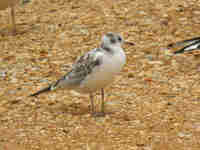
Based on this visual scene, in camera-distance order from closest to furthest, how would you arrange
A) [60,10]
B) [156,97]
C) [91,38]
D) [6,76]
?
[156,97], [6,76], [91,38], [60,10]

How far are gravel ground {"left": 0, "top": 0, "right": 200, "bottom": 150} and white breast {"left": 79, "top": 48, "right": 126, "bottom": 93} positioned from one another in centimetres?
43

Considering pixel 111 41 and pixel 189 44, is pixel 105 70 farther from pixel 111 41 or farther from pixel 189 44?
pixel 189 44

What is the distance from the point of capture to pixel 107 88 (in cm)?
655

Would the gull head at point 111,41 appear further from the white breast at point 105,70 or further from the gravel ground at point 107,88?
the gravel ground at point 107,88

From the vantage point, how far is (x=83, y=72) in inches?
218

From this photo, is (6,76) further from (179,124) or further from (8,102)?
(179,124)

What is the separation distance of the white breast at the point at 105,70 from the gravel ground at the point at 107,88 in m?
0.43

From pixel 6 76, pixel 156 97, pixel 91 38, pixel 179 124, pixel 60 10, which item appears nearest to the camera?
pixel 179 124

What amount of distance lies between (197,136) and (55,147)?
54.5 inches

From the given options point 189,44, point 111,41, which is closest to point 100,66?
point 111,41

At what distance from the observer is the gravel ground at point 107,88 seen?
530cm

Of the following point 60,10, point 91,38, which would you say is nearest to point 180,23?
point 91,38

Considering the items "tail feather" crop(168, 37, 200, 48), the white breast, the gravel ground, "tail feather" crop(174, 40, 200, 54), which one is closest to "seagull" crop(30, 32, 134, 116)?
the white breast

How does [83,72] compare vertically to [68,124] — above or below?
above
